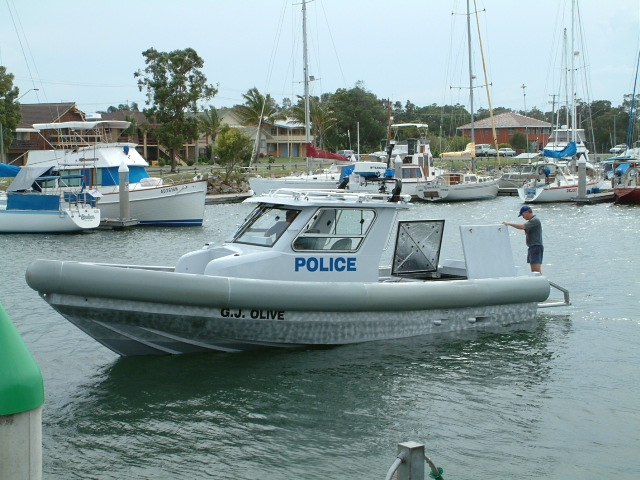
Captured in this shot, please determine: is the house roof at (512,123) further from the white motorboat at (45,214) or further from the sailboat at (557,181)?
the white motorboat at (45,214)

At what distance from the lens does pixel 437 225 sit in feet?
46.2

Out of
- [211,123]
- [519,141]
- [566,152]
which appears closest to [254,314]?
[566,152]

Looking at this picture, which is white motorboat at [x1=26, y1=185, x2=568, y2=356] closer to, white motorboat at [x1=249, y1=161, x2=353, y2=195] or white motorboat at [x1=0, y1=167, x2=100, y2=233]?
white motorboat at [x1=0, y1=167, x2=100, y2=233]

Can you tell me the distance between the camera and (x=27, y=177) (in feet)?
114

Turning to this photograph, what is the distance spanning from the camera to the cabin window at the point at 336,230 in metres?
12.2

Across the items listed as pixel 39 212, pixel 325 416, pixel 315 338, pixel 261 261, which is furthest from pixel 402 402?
pixel 39 212

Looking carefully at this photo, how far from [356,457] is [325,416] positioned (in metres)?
1.28

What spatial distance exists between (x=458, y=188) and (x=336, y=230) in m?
40.8

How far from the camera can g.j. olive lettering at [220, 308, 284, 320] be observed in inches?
434

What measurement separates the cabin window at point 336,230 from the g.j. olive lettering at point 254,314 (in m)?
1.20

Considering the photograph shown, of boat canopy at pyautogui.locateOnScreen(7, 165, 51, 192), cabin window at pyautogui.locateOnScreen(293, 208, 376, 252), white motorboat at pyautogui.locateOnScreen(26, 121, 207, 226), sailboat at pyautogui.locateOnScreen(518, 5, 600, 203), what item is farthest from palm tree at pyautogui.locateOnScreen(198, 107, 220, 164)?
cabin window at pyautogui.locateOnScreen(293, 208, 376, 252)

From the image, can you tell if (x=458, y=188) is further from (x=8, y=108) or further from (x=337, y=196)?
(x=337, y=196)

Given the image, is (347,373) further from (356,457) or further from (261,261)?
(356,457)

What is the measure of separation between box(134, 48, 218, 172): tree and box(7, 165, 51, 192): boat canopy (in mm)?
30956
